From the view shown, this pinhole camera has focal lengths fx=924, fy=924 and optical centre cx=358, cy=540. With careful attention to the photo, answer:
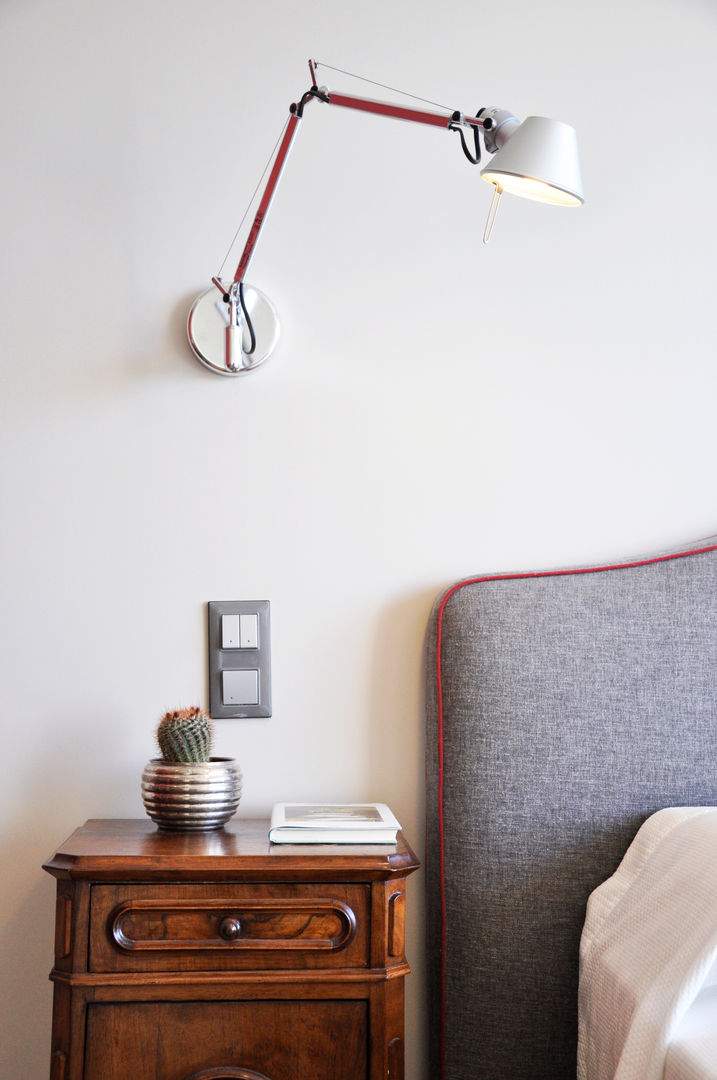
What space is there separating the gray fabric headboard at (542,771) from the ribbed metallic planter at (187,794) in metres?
0.35

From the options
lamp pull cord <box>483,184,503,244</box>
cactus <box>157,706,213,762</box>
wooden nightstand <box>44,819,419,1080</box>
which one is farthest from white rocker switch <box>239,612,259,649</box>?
lamp pull cord <box>483,184,503,244</box>

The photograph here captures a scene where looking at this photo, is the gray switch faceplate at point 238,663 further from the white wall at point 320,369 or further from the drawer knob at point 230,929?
the drawer knob at point 230,929

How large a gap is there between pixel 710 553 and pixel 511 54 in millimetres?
960

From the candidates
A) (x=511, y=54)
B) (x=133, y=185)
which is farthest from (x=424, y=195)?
(x=133, y=185)

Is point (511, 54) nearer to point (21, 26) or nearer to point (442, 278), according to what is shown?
point (442, 278)

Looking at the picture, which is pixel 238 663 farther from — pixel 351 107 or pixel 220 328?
pixel 351 107

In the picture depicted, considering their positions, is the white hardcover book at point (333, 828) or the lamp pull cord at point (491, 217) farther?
the lamp pull cord at point (491, 217)

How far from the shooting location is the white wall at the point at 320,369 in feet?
5.07

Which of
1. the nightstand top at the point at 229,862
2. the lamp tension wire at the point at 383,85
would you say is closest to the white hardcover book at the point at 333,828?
the nightstand top at the point at 229,862

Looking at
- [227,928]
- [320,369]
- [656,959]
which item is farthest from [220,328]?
[656,959]

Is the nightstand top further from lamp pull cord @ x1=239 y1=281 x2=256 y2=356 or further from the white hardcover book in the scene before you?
lamp pull cord @ x1=239 y1=281 x2=256 y2=356

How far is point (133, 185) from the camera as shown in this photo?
5.29ft

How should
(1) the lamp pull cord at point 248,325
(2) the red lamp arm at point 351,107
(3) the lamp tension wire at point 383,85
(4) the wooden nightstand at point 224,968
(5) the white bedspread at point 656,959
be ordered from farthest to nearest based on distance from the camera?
1. (3) the lamp tension wire at point 383,85
2. (1) the lamp pull cord at point 248,325
3. (2) the red lamp arm at point 351,107
4. (4) the wooden nightstand at point 224,968
5. (5) the white bedspread at point 656,959

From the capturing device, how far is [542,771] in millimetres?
1426
